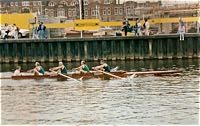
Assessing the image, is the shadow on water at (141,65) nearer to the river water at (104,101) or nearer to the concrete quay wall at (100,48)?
the concrete quay wall at (100,48)

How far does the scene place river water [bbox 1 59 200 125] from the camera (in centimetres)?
2567

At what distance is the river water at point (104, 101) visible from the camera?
84.2 feet

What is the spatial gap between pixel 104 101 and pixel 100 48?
28134 millimetres

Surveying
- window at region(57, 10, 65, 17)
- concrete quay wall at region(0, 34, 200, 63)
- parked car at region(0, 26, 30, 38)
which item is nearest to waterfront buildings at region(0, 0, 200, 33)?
window at region(57, 10, 65, 17)

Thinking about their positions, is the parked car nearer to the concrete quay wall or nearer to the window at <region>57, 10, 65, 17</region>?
the concrete quay wall

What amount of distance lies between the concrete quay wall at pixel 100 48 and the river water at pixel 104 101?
13.5 m

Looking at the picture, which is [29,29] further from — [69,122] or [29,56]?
[69,122]

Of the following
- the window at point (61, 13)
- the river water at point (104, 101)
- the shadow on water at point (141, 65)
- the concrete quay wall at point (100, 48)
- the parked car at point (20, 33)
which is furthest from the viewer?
the window at point (61, 13)

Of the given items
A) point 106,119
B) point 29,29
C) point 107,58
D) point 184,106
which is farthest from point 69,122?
point 29,29

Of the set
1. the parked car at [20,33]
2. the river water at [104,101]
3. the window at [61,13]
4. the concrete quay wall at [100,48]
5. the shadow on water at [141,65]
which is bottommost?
the shadow on water at [141,65]

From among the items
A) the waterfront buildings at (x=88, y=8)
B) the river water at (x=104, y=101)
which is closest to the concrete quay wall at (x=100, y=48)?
the river water at (x=104, y=101)

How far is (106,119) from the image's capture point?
84.1 feet

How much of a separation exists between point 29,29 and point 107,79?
27.3 metres

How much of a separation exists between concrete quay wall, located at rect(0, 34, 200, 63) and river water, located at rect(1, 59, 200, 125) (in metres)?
13.5
